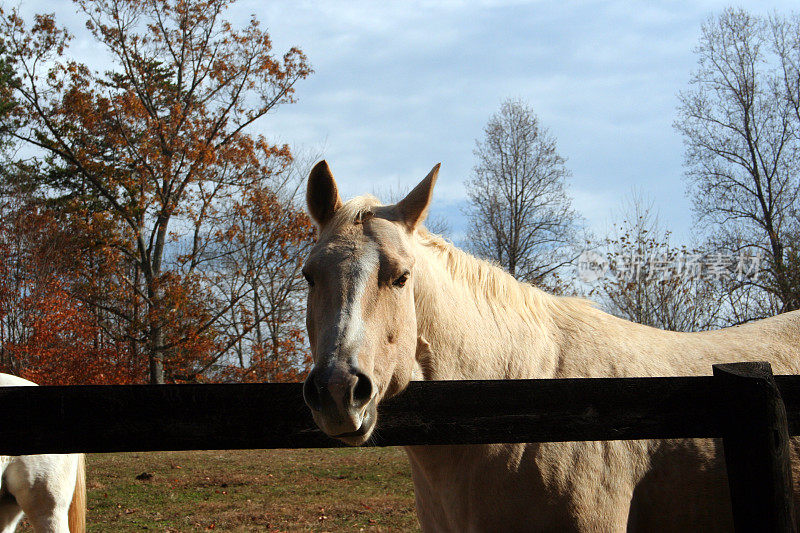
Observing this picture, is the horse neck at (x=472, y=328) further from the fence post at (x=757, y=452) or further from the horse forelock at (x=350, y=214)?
the fence post at (x=757, y=452)

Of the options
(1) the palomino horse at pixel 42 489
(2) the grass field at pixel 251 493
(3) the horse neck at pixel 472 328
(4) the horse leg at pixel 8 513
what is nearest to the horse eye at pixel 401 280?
(3) the horse neck at pixel 472 328

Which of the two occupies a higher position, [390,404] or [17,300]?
[17,300]

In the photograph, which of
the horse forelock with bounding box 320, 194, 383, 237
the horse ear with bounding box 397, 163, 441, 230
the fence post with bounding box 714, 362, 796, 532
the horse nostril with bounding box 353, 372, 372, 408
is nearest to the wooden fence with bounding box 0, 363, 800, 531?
the fence post with bounding box 714, 362, 796, 532

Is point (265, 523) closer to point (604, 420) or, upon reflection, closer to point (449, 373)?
point (449, 373)

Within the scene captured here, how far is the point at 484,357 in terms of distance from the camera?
3.15 metres

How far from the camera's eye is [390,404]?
2.14m

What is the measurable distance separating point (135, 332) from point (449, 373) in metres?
Answer: 19.7

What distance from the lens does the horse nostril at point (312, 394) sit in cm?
205

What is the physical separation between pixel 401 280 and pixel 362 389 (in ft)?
2.34

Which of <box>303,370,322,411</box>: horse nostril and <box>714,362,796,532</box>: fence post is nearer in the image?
<box>714,362,796,532</box>: fence post

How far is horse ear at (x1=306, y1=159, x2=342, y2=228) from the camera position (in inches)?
125

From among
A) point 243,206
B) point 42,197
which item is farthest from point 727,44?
point 42,197

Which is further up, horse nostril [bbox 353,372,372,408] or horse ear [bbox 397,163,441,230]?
horse ear [bbox 397,163,441,230]

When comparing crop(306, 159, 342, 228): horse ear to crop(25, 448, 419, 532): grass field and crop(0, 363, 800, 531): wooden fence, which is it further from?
crop(25, 448, 419, 532): grass field
